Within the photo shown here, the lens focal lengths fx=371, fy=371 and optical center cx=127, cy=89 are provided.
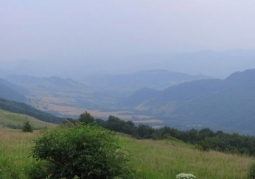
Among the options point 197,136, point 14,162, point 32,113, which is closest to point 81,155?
point 14,162

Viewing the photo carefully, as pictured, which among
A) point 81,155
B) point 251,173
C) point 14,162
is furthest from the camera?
point 251,173

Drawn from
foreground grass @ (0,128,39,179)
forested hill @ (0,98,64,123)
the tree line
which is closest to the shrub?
foreground grass @ (0,128,39,179)

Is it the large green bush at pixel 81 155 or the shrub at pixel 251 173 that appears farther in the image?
the shrub at pixel 251 173

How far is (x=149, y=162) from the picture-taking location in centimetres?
1195

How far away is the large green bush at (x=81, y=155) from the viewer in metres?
6.72

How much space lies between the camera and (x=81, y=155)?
6688mm

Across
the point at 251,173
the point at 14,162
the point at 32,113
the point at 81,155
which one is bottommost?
the point at 251,173

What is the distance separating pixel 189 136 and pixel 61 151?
45.8 metres

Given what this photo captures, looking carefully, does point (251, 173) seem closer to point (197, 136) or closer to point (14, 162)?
point (14, 162)

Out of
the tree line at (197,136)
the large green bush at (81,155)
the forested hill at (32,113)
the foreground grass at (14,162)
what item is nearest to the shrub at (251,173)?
the large green bush at (81,155)

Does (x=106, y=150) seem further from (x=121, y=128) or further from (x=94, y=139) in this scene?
(x=121, y=128)

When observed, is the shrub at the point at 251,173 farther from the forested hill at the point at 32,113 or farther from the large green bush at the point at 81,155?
the forested hill at the point at 32,113

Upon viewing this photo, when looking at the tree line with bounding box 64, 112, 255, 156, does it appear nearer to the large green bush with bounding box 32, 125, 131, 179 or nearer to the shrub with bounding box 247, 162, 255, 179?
the shrub with bounding box 247, 162, 255, 179

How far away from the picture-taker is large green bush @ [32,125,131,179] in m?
6.72
